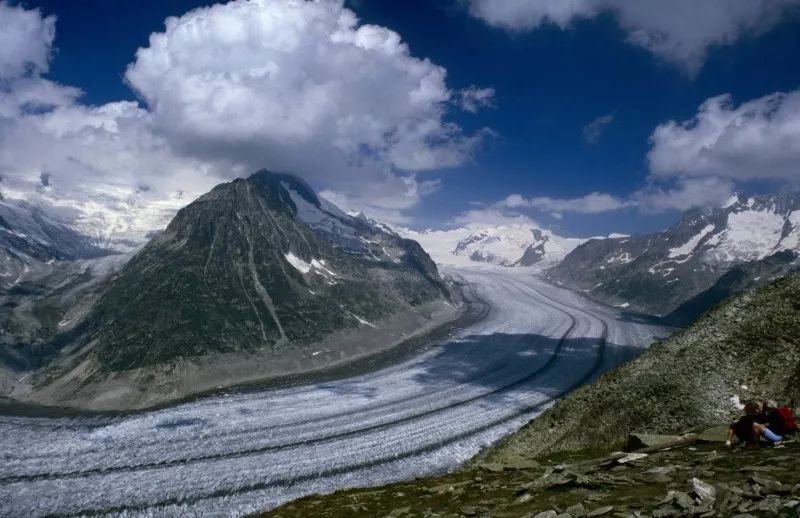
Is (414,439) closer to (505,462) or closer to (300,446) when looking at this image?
(300,446)

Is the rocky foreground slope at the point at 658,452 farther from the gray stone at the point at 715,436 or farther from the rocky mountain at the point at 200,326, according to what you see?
the rocky mountain at the point at 200,326

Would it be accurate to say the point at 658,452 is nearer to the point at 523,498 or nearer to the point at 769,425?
the point at 769,425

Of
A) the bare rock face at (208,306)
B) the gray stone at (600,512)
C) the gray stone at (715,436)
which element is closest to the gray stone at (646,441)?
the gray stone at (715,436)

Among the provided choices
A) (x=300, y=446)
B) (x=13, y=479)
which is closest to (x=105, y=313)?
(x=13, y=479)

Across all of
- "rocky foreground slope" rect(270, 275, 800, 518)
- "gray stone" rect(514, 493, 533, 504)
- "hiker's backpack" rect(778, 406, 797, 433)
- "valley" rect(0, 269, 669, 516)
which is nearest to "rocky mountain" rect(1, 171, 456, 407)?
"valley" rect(0, 269, 669, 516)

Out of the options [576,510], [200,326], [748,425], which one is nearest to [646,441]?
[748,425]

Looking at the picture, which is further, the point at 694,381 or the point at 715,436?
the point at 694,381
